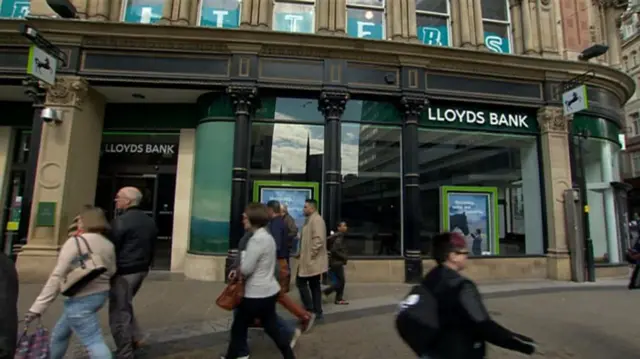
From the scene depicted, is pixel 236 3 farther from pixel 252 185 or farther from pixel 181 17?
pixel 252 185

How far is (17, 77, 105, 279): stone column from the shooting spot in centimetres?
850

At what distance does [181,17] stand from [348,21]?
432 centimetres

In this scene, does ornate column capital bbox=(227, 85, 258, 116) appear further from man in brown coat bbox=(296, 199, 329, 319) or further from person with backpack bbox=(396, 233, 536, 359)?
person with backpack bbox=(396, 233, 536, 359)

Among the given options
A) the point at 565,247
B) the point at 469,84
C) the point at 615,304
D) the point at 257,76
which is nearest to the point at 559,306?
the point at 615,304

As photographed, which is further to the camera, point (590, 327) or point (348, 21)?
point (348, 21)

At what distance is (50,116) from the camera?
8711mm

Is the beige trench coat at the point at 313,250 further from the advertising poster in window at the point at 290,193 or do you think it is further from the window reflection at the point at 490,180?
the window reflection at the point at 490,180

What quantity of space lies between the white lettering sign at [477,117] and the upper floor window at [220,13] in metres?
5.70

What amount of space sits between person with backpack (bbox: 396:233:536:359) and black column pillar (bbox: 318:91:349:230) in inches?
278

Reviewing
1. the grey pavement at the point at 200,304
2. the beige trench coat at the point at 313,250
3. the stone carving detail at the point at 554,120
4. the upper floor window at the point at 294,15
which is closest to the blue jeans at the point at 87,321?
the grey pavement at the point at 200,304

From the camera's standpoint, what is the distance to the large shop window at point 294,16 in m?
10.1

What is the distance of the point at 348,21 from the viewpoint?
10.4m

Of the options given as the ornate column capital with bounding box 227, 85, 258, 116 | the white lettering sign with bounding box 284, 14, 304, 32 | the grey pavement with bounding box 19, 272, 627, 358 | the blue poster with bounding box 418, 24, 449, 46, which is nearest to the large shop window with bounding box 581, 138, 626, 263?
the grey pavement with bounding box 19, 272, 627, 358

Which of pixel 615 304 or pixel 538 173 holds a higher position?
pixel 538 173
